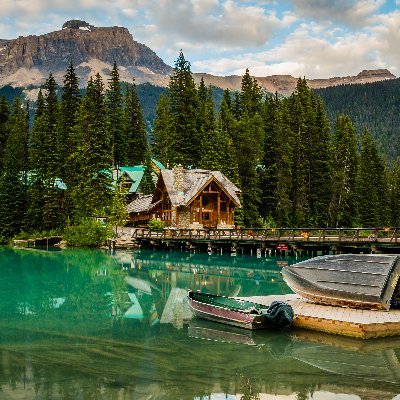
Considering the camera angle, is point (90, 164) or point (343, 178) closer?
point (90, 164)

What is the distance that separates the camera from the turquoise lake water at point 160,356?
12133mm

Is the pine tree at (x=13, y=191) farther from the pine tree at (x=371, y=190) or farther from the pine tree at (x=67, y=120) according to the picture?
the pine tree at (x=371, y=190)

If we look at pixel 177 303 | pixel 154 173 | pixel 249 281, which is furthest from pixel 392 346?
pixel 154 173

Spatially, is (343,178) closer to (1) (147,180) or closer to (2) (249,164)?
(2) (249,164)

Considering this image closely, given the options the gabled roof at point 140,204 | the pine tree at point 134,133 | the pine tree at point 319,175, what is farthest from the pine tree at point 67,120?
the pine tree at point 319,175

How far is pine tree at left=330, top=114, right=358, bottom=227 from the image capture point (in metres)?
67.3

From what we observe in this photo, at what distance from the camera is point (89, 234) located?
57094mm

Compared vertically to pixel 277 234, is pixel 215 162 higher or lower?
higher

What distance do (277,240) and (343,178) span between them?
24.2 meters

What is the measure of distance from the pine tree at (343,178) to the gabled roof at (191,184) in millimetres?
14584

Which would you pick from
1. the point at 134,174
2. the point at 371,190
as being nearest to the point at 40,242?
the point at 134,174

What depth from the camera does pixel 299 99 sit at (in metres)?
70.7

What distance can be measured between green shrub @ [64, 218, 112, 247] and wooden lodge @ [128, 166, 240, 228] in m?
7.67

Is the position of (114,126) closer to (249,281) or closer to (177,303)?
(249,281)
